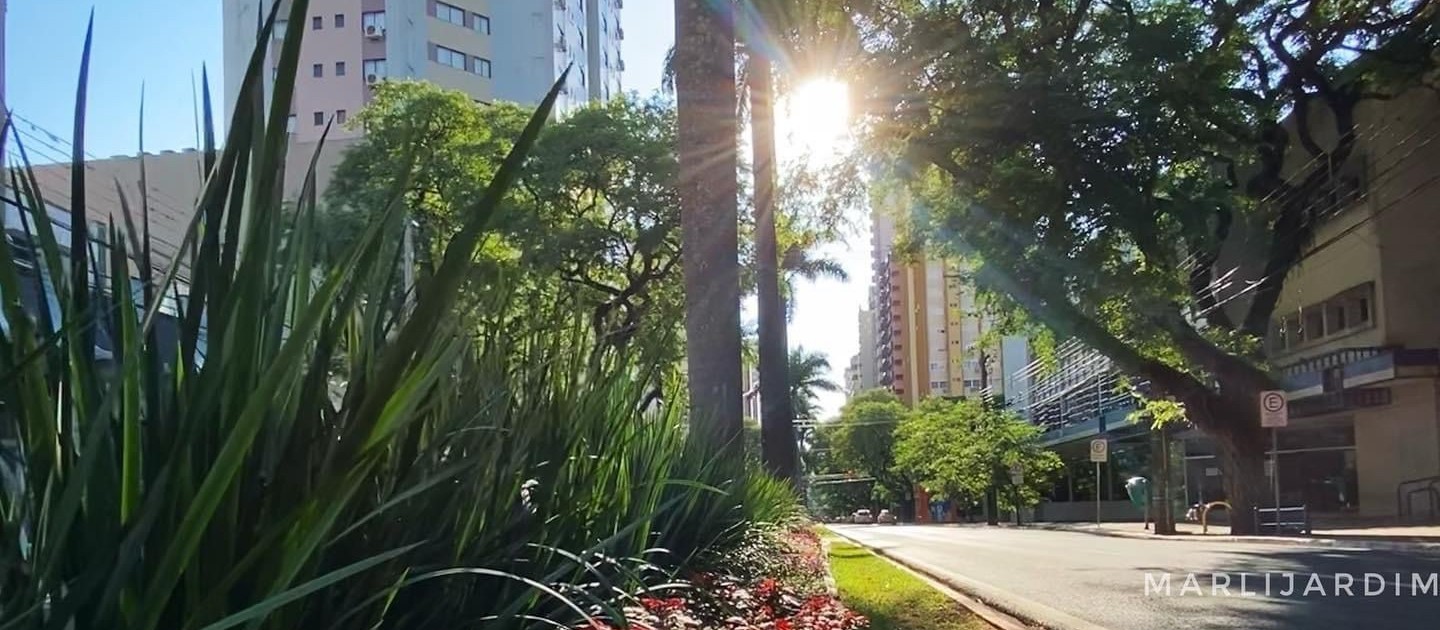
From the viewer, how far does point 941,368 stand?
137 metres

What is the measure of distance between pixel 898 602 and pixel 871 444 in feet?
282

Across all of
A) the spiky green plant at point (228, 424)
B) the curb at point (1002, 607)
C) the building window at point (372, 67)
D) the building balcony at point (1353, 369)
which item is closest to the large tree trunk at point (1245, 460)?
the building balcony at point (1353, 369)

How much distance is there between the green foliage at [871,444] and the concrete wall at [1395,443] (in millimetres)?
58409

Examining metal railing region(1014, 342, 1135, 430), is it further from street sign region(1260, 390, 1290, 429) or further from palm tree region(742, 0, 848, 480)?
palm tree region(742, 0, 848, 480)

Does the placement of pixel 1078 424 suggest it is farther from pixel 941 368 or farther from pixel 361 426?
pixel 941 368

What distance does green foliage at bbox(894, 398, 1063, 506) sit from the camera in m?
59.6

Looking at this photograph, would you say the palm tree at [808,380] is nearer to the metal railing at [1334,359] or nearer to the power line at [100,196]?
the metal railing at [1334,359]

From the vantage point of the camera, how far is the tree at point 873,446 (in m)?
93.6

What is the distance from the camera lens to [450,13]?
211ft

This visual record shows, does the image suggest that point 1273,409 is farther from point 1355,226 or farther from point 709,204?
point 709,204

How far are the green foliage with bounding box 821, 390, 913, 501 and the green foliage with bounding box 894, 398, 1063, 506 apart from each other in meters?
20.7

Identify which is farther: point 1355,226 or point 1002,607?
point 1355,226

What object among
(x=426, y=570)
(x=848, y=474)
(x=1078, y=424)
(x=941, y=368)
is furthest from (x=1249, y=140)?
(x=941, y=368)

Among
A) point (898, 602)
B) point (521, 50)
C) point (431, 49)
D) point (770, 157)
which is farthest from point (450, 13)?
point (898, 602)
